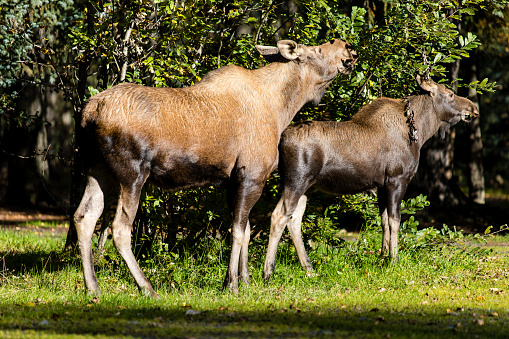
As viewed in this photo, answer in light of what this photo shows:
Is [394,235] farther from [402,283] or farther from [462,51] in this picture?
[462,51]

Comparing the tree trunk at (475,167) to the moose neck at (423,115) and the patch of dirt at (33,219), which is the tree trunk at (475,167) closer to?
the moose neck at (423,115)

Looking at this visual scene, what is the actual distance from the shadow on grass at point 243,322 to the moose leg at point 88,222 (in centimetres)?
52

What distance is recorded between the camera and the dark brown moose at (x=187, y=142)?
6.78 m

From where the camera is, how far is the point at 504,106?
3181 cm

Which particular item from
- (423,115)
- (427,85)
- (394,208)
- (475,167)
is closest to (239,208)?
(394,208)

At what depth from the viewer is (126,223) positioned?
6.89 m

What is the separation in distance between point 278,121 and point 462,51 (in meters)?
2.98

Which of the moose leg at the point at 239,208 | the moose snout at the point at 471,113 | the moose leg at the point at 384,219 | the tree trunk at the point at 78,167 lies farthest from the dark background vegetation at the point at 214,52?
the moose leg at the point at 239,208

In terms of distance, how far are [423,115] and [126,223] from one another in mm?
4738

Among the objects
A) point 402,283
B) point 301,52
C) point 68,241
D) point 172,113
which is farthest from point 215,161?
point 68,241

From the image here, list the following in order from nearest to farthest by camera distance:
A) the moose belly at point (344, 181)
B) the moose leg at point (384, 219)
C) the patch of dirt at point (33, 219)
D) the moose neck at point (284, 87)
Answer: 1. the moose neck at point (284, 87)
2. the moose belly at point (344, 181)
3. the moose leg at point (384, 219)
4. the patch of dirt at point (33, 219)

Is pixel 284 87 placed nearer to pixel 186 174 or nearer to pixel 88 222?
pixel 186 174

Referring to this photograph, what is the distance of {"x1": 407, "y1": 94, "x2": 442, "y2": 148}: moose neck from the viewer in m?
9.17

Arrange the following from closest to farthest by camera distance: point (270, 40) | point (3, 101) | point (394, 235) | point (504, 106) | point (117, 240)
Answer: point (117, 240)
point (394, 235)
point (270, 40)
point (3, 101)
point (504, 106)
